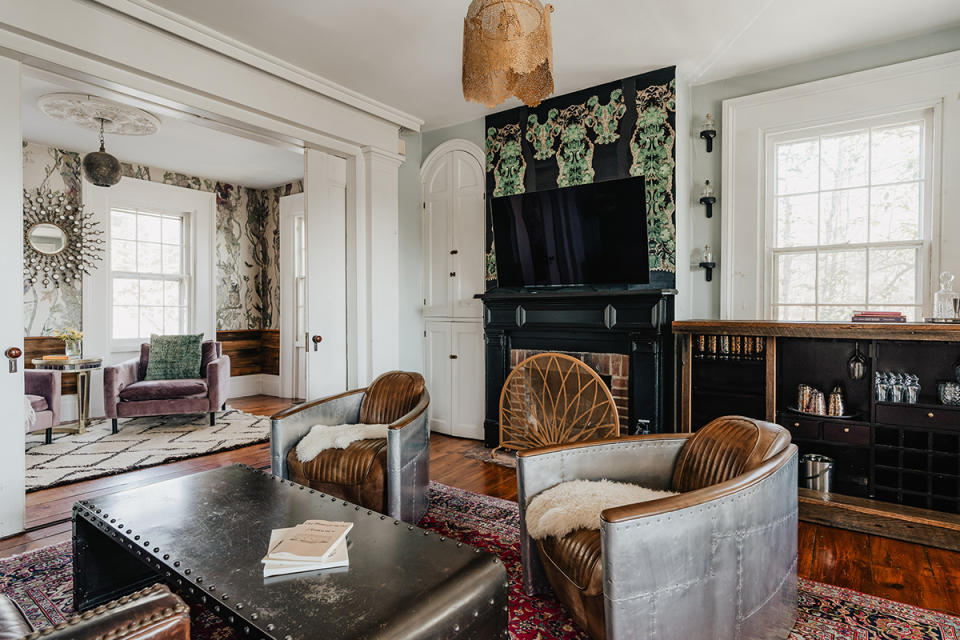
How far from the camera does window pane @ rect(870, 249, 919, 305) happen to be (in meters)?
3.07

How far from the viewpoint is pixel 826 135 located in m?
3.30

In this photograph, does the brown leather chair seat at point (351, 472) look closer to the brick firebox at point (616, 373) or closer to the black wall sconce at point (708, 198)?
the brick firebox at point (616, 373)

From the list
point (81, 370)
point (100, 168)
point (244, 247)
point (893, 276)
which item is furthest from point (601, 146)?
point (244, 247)

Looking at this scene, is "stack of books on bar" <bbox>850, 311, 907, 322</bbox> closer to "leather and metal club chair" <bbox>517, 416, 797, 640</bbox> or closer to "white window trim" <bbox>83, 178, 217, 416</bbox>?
"leather and metal club chair" <bbox>517, 416, 797, 640</bbox>

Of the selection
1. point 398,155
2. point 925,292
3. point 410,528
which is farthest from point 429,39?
point 925,292

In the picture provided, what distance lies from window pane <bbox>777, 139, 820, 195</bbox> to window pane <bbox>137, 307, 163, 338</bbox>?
20.8 feet

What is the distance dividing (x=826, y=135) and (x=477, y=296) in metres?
2.60

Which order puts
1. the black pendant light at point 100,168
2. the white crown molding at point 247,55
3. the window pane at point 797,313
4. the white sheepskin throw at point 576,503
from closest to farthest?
the white sheepskin throw at point 576,503
the white crown molding at point 247,55
the window pane at point 797,313
the black pendant light at point 100,168

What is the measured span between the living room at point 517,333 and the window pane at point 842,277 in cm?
2

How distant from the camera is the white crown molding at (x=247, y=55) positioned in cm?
270

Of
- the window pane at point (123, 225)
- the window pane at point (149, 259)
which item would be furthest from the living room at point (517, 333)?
the window pane at point (149, 259)

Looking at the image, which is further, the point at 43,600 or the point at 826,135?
the point at 826,135

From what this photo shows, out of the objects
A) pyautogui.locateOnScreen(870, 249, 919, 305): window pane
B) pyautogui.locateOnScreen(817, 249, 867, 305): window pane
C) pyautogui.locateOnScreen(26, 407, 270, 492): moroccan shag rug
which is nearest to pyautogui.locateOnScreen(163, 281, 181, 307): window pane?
pyautogui.locateOnScreen(26, 407, 270, 492): moroccan shag rug

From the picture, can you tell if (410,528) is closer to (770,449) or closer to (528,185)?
(770,449)
